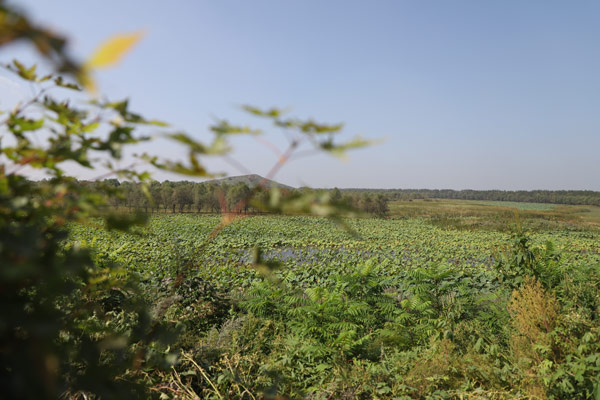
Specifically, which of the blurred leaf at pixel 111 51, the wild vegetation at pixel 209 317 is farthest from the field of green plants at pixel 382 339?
the blurred leaf at pixel 111 51

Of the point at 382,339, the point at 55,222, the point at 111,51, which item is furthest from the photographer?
the point at 382,339

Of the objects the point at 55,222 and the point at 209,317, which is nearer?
the point at 55,222

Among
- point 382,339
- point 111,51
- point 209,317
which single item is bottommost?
point 209,317

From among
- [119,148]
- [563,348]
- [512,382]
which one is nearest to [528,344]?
[563,348]

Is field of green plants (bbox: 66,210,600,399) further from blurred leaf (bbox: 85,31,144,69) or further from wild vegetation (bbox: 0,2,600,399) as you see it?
blurred leaf (bbox: 85,31,144,69)

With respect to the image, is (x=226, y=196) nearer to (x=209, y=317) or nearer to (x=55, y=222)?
(x=55, y=222)

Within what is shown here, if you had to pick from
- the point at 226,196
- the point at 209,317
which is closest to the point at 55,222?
the point at 226,196

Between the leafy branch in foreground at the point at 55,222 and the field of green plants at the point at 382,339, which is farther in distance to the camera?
the field of green plants at the point at 382,339

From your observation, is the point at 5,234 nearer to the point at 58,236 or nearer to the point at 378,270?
the point at 58,236

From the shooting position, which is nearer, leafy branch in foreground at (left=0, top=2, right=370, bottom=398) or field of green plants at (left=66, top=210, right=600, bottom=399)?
leafy branch in foreground at (left=0, top=2, right=370, bottom=398)

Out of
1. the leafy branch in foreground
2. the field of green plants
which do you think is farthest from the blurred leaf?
the field of green plants

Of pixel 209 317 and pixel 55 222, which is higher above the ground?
pixel 55 222

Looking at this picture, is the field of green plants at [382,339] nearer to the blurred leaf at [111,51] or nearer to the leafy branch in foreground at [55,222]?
the leafy branch in foreground at [55,222]

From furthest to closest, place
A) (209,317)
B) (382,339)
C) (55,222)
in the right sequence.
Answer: (209,317) < (382,339) < (55,222)
